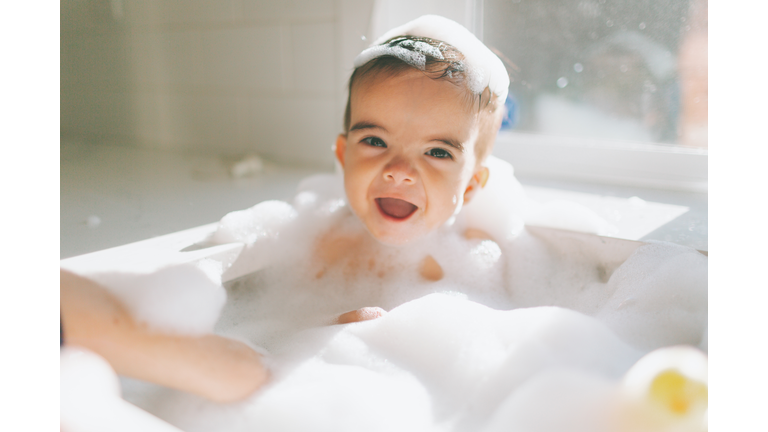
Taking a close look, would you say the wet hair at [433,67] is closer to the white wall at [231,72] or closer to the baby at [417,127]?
the baby at [417,127]

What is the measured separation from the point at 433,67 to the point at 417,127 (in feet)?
0.38

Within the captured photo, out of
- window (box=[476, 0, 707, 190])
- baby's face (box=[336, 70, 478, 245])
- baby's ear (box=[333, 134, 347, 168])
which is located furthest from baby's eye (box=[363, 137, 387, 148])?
window (box=[476, 0, 707, 190])

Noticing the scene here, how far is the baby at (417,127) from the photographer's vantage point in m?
0.94

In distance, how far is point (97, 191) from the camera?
1.17 m

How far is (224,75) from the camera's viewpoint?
5.11 ft

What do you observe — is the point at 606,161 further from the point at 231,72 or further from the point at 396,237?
the point at 231,72

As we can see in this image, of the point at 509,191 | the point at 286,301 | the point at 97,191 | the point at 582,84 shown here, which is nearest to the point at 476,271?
the point at 509,191

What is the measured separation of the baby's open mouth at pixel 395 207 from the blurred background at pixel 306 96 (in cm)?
36

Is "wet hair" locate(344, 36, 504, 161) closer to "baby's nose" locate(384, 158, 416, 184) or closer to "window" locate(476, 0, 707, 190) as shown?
"baby's nose" locate(384, 158, 416, 184)

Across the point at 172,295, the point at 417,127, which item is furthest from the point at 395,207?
the point at 172,295

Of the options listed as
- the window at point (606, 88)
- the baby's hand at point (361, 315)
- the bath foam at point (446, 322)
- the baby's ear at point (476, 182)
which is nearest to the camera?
the bath foam at point (446, 322)

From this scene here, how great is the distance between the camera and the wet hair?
0.95 metres

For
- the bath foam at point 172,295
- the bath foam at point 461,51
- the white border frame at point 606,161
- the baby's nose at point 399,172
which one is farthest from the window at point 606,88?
the bath foam at point 172,295

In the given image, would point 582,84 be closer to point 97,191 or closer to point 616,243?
point 616,243
